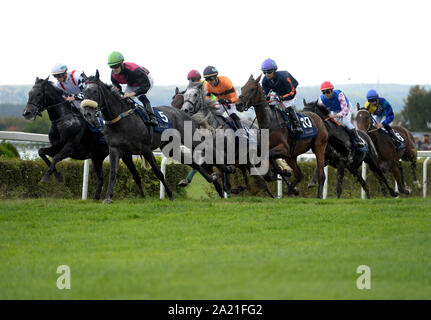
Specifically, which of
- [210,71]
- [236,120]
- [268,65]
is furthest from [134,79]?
[268,65]

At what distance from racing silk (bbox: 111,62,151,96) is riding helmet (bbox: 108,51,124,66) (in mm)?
256

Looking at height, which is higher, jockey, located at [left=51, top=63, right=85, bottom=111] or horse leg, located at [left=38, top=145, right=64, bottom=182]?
jockey, located at [left=51, top=63, right=85, bottom=111]

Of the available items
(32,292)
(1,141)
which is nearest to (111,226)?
(32,292)

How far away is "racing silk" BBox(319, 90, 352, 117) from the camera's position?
43.1 feet

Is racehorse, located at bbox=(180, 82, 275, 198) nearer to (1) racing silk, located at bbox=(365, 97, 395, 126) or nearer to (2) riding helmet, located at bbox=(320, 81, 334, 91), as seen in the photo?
(2) riding helmet, located at bbox=(320, 81, 334, 91)

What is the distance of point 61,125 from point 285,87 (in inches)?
147

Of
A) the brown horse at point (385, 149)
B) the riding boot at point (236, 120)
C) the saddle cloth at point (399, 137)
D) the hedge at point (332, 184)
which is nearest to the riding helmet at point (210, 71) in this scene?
the riding boot at point (236, 120)

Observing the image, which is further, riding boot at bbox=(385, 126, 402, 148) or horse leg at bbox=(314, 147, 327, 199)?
riding boot at bbox=(385, 126, 402, 148)

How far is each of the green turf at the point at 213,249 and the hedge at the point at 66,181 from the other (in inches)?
71.3

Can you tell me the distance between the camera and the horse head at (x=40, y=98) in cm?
1075

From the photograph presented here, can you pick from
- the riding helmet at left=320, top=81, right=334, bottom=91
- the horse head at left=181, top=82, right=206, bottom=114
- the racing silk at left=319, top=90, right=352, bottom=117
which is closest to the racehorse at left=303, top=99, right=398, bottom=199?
the racing silk at left=319, top=90, right=352, bottom=117

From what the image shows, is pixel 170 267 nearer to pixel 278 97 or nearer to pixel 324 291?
pixel 324 291

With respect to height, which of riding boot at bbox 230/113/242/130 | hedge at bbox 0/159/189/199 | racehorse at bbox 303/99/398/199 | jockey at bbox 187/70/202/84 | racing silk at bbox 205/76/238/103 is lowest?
hedge at bbox 0/159/189/199
